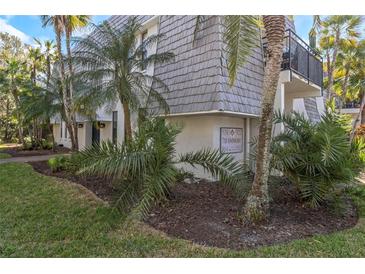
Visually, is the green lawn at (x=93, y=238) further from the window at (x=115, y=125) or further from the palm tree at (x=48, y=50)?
the palm tree at (x=48, y=50)

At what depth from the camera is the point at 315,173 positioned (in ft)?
19.9

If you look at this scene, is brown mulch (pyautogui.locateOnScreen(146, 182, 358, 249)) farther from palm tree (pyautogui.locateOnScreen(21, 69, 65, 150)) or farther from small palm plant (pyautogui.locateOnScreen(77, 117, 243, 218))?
palm tree (pyautogui.locateOnScreen(21, 69, 65, 150))

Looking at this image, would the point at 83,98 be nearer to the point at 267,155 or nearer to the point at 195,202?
the point at 195,202

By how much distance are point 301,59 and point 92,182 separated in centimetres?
950

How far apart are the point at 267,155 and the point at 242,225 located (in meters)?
1.52

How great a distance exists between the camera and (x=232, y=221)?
5.23 meters

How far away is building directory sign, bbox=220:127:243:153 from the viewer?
9195 mm

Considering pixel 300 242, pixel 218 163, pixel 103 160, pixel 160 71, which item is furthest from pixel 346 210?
pixel 160 71

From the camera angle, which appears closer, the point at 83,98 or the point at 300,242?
the point at 300,242

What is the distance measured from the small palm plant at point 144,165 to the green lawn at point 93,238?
1.88ft

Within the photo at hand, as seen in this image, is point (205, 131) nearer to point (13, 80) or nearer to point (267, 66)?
point (267, 66)

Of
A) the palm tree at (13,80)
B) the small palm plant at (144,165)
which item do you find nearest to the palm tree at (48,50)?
the palm tree at (13,80)
